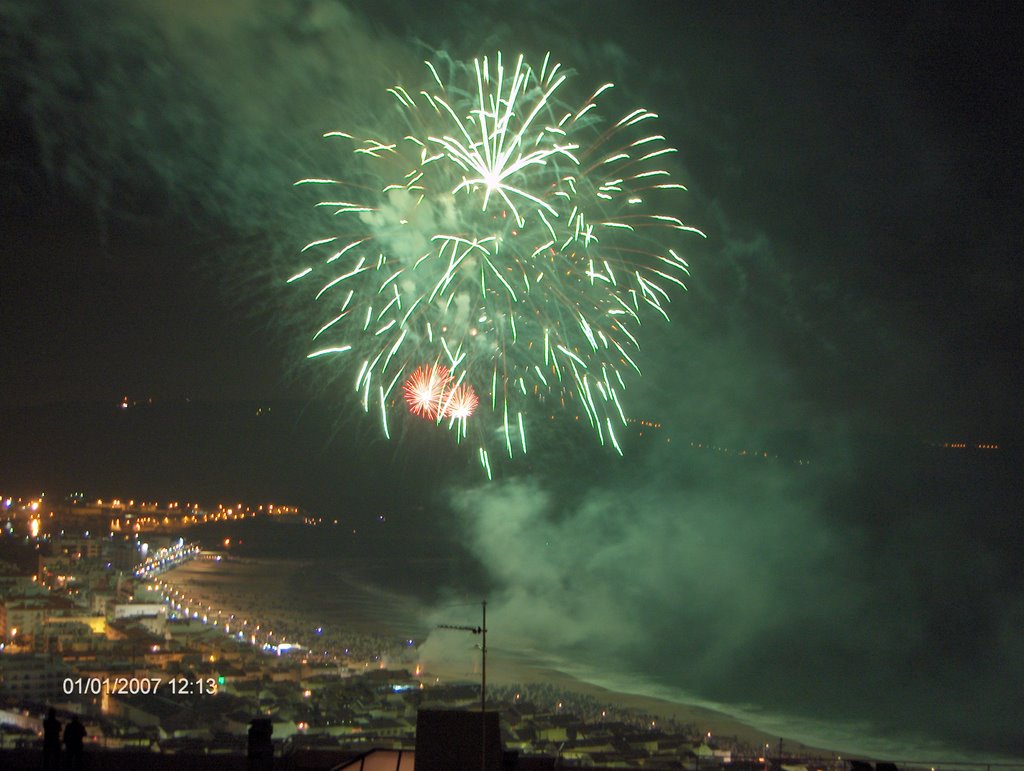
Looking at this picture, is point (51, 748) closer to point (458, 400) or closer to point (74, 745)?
point (74, 745)

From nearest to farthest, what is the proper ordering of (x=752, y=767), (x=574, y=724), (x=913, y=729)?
(x=752, y=767)
(x=574, y=724)
(x=913, y=729)

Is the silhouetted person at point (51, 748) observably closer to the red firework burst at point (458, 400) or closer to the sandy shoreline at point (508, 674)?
the red firework burst at point (458, 400)

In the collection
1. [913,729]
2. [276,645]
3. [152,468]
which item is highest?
[152,468]

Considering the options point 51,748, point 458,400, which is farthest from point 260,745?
point 458,400

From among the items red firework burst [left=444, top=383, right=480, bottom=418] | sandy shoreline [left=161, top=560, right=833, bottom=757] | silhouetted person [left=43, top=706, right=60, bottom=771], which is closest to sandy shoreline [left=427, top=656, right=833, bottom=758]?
sandy shoreline [left=161, top=560, right=833, bottom=757]

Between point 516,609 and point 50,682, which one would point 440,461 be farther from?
point 50,682

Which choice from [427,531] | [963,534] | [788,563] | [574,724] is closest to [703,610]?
[788,563]

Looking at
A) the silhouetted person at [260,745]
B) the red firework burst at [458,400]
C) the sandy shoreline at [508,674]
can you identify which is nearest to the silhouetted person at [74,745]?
the silhouetted person at [260,745]
